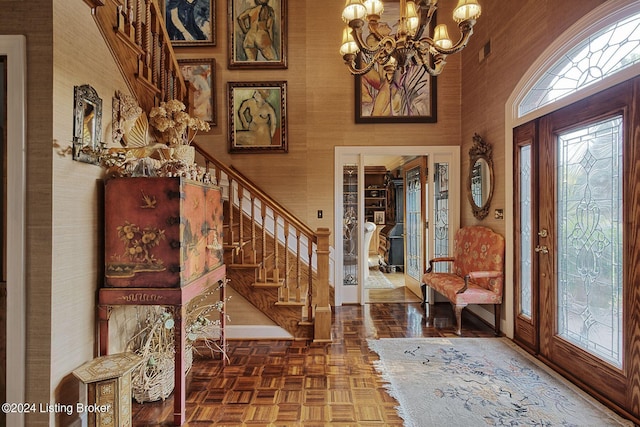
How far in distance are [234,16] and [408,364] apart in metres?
4.82

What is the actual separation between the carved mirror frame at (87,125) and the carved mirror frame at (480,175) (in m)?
3.81

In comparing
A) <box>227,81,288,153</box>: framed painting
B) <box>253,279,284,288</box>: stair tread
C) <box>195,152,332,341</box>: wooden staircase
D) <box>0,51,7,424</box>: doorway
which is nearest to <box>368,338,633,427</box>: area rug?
<box>195,152,332,341</box>: wooden staircase

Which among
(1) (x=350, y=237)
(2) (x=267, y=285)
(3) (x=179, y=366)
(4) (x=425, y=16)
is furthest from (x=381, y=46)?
(1) (x=350, y=237)

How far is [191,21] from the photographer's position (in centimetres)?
460

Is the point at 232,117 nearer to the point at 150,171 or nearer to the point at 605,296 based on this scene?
the point at 150,171

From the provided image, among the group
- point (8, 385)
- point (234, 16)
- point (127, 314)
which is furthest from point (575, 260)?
point (234, 16)

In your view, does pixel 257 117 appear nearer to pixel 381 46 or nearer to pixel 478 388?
pixel 381 46

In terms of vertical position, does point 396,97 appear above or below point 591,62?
above

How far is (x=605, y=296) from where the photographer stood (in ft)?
7.71

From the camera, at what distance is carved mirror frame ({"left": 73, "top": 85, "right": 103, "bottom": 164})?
1910 mm

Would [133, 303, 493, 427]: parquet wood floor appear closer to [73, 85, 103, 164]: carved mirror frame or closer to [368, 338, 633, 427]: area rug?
[368, 338, 633, 427]: area rug

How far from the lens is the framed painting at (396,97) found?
15.4 feet

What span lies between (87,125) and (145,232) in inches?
28.6

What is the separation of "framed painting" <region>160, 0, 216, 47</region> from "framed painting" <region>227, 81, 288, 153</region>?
0.74 metres
